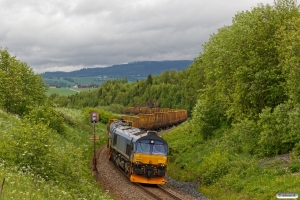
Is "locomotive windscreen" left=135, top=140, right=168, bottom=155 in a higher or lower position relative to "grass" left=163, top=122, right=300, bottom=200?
higher

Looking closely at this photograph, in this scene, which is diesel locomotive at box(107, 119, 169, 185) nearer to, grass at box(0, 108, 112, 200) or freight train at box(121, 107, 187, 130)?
grass at box(0, 108, 112, 200)

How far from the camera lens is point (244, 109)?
1298 inches

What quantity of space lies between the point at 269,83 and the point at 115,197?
16492mm

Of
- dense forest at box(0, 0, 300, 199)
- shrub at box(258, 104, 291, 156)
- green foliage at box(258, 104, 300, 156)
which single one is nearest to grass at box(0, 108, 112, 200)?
dense forest at box(0, 0, 300, 199)

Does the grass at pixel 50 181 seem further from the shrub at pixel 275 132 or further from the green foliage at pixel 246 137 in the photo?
the green foliage at pixel 246 137

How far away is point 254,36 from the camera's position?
31703mm

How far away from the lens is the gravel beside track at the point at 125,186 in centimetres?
2270

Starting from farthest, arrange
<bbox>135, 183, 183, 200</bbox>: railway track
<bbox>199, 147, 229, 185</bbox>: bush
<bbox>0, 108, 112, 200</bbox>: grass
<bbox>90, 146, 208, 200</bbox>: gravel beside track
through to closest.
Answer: <bbox>199, 147, 229, 185</bbox>: bush < <bbox>90, 146, 208, 200</bbox>: gravel beside track < <bbox>135, 183, 183, 200</bbox>: railway track < <bbox>0, 108, 112, 200</bbox>: grass

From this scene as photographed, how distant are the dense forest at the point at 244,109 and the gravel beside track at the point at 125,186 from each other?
1.12 metres

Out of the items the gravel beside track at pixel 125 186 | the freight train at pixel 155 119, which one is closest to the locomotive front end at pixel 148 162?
the gravel beside track at pixel 125 186

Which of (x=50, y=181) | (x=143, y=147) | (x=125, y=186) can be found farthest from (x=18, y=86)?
(x=50, y=181)

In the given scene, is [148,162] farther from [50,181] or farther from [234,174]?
[50,181]

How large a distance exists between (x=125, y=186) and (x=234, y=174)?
289 inches

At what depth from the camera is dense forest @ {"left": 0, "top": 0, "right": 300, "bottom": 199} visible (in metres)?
23.6
